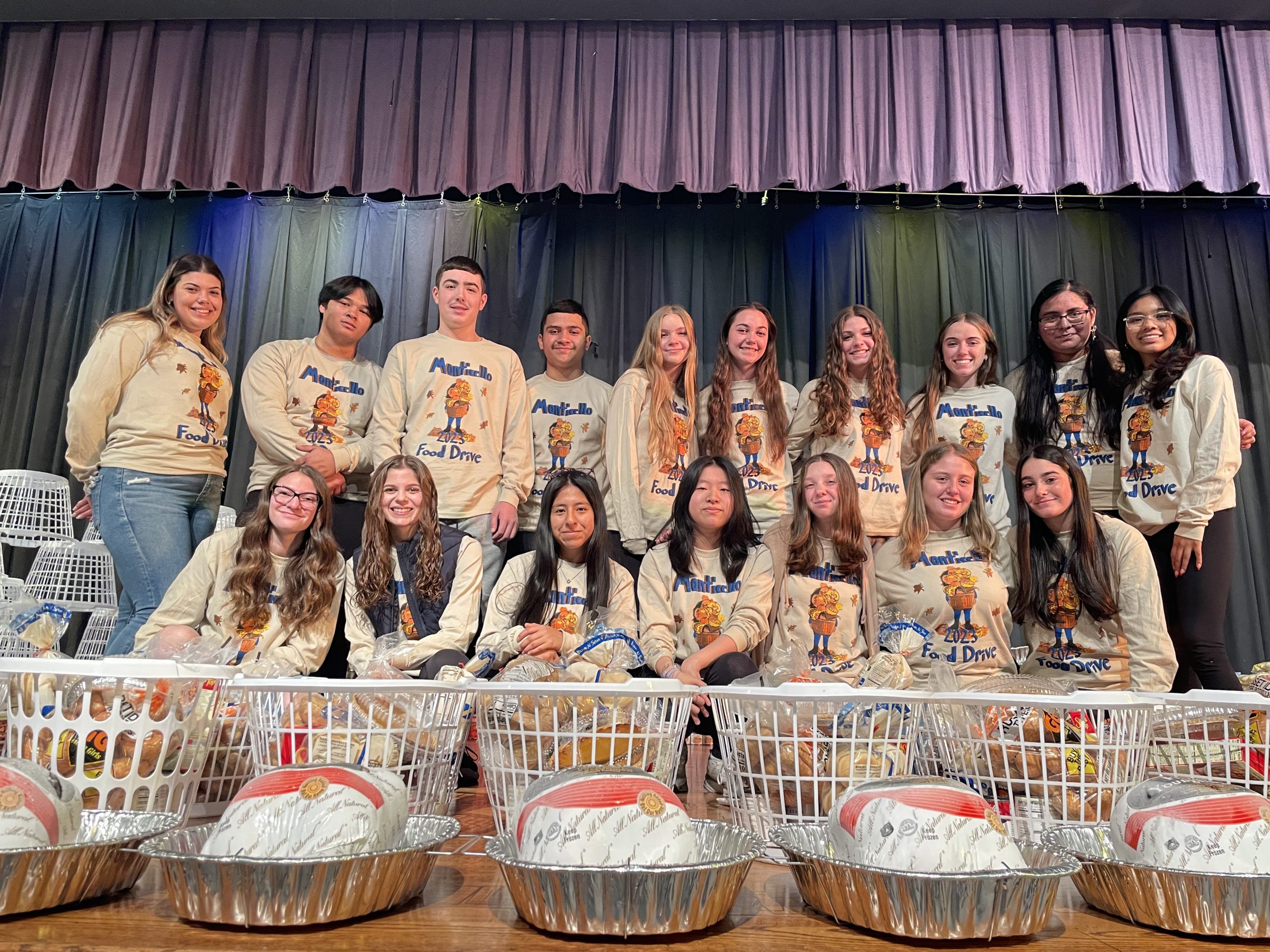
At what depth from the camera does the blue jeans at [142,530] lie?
3.08 m

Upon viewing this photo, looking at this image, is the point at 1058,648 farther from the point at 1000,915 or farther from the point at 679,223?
the point at 679,223

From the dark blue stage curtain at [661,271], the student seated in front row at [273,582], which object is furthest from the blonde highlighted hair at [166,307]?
the dark blue stage curtain at [661,271]

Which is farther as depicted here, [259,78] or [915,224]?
[915,224]

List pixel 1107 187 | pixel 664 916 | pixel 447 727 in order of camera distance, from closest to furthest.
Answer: pixel 664 916 → pixel 447 727 → pixel 1107 187

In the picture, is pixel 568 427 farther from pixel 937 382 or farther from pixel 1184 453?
pixel 1184 453

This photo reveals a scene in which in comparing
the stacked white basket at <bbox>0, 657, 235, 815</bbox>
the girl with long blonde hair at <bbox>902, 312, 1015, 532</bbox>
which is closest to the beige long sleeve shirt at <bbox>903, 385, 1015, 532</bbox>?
the girl with long blonde hair at <bbox>902, 312, 1015, 532</bbox>

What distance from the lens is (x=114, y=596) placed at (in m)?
4.34

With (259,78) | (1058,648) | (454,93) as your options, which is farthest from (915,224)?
(259,78)

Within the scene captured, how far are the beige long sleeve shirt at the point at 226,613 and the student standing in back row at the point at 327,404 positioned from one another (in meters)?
0.50

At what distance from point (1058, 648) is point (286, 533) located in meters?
2.38

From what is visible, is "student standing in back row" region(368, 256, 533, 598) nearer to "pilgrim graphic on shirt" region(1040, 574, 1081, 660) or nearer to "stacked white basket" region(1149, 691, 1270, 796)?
"pilgrim graphic on shirt" region(1040, 574, 1081, 660)

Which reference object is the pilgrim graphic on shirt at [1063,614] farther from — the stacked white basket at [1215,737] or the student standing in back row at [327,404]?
the student standing in back row at [327,404]

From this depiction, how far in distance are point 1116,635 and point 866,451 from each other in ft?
3.62

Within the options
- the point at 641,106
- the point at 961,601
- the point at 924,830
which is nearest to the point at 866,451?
the point at 961,601
